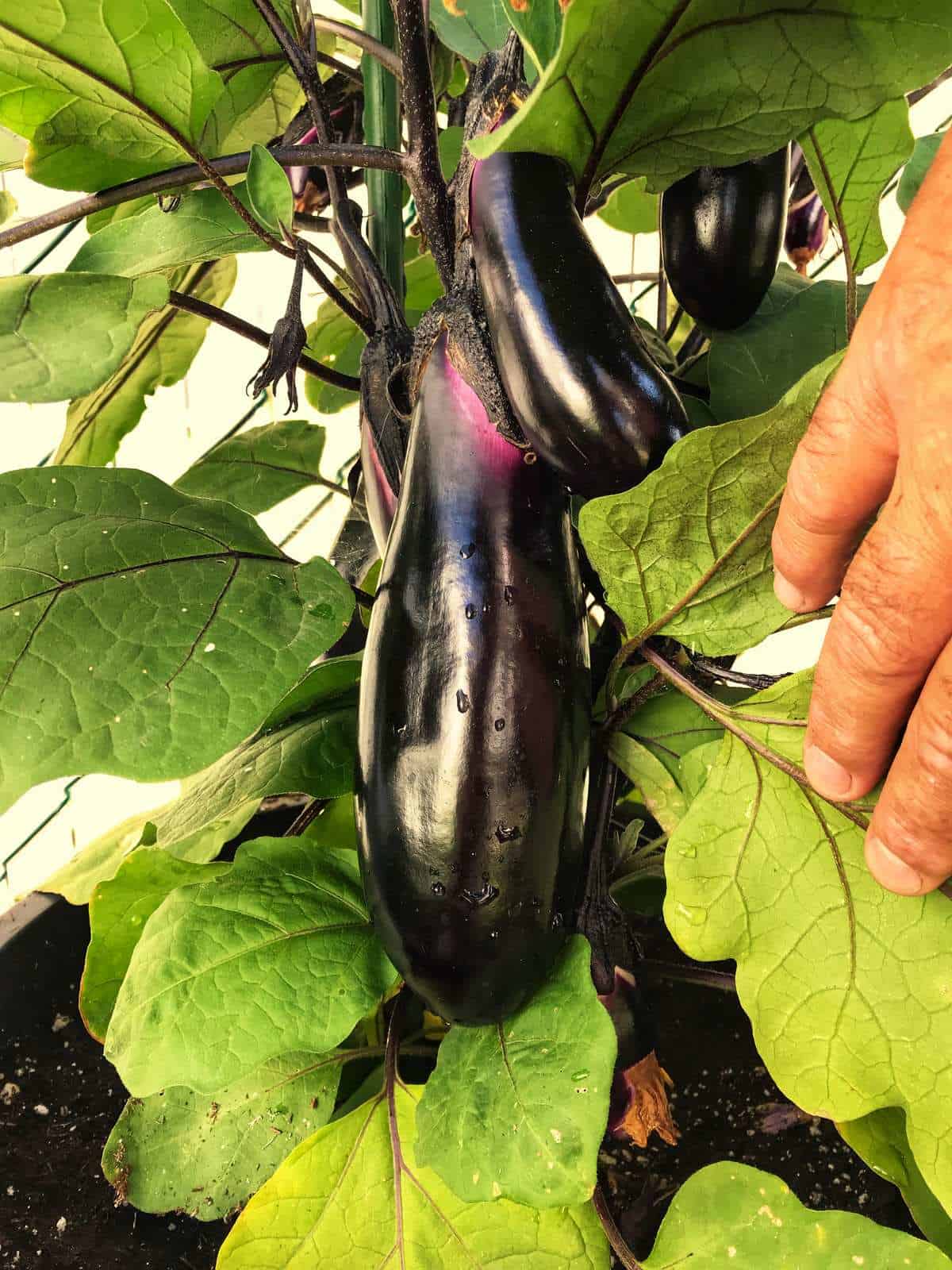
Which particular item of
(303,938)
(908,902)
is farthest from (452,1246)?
(908,902)

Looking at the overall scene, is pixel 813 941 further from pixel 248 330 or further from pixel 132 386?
pixel 132 386

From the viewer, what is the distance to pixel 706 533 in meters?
0.41

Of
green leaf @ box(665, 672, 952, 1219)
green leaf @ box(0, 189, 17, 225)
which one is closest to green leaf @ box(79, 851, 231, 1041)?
green leaf @ box(665, 672, 952, 1219)

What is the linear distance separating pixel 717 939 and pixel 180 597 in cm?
28

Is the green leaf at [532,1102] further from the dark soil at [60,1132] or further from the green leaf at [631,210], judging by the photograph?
the green leaf at [631,210]

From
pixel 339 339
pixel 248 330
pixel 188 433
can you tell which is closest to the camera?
pixel 248 330

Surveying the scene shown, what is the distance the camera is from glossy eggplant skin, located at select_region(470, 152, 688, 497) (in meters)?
0.35

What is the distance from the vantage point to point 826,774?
0.37 meters

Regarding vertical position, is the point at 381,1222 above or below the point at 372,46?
below

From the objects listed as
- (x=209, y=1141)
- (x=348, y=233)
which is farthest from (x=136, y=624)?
(x=209, y=1141)

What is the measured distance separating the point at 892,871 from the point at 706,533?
0.47ft

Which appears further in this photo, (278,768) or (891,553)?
(278,768)

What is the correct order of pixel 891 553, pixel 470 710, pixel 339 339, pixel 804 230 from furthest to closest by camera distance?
pixel 339 339, pixel 804 230, pixel 470 710, pixel 891 553

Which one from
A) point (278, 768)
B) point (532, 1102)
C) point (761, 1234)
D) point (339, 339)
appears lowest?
point (761, 1234)
